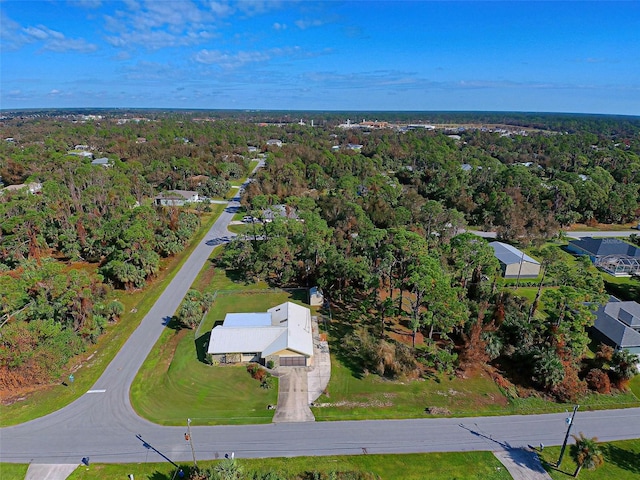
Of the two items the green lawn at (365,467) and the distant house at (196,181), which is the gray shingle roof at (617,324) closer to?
the green lawn at (365,467)

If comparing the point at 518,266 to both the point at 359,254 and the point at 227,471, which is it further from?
the point at 227,471

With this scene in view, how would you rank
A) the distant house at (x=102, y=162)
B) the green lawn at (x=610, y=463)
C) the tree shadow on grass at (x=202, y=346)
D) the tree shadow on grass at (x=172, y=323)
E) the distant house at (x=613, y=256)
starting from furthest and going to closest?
the distant house at (x=102, y=162) < the distant house at (x=613, y=256) < the tree shadow on grass at (x=172, y=323) < the tree shadow on grass at (x=202, y=346) < the green lawn at (x=610, y=463)

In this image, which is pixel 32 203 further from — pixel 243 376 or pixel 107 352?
pixel 243 376

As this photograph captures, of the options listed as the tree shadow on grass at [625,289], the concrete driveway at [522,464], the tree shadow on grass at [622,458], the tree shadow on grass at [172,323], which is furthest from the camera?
the tree shadow on grass at [625,289]

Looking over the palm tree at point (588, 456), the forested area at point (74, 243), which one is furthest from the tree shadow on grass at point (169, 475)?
the palm tree at point (588, 456)

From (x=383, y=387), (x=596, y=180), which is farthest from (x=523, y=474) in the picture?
(x=596, y=180)
